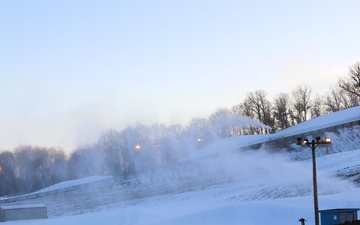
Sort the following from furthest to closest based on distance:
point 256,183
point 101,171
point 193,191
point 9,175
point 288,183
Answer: point 9,175 < point 101,171 < point 193,191 < point 256,183 < point 288,183

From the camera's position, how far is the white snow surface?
4209cm

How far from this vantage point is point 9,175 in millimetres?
169000

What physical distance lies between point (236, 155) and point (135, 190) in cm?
1767

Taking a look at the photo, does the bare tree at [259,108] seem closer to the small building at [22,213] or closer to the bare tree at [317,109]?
the bare tree at [317,109]

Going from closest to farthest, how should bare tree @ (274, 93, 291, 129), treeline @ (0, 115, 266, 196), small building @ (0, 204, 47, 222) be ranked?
small building @ (0, 204, 47, 222)
treeline @ (0, 115, 266, 196)
bare tree @ (274, 93, 291, 129)

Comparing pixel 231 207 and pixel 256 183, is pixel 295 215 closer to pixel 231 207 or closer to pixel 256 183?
pixel 231 207

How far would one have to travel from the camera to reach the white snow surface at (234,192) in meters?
42.1

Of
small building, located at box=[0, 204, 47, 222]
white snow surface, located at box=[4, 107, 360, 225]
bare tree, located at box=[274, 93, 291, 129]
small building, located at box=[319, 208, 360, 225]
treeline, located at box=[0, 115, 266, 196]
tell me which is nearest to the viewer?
small building, located at box=[319, 208, 360, 225]

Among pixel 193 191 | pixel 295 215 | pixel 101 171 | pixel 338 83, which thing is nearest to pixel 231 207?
pixel 295 215

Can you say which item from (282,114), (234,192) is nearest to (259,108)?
(282,114)

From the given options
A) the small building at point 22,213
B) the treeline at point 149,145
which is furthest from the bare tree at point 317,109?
the small building at point 22,213

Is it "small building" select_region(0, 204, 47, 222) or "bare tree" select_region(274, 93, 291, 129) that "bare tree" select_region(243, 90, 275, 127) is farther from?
"small building" select_region(0, 204, 47, 222)

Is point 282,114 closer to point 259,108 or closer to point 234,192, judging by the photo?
point 259,108

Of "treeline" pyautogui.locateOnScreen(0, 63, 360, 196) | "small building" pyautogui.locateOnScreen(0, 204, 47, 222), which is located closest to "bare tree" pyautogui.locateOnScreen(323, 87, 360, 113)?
"treeline" pyautogui.locateOnScreen(0, 63, 360, 196)
